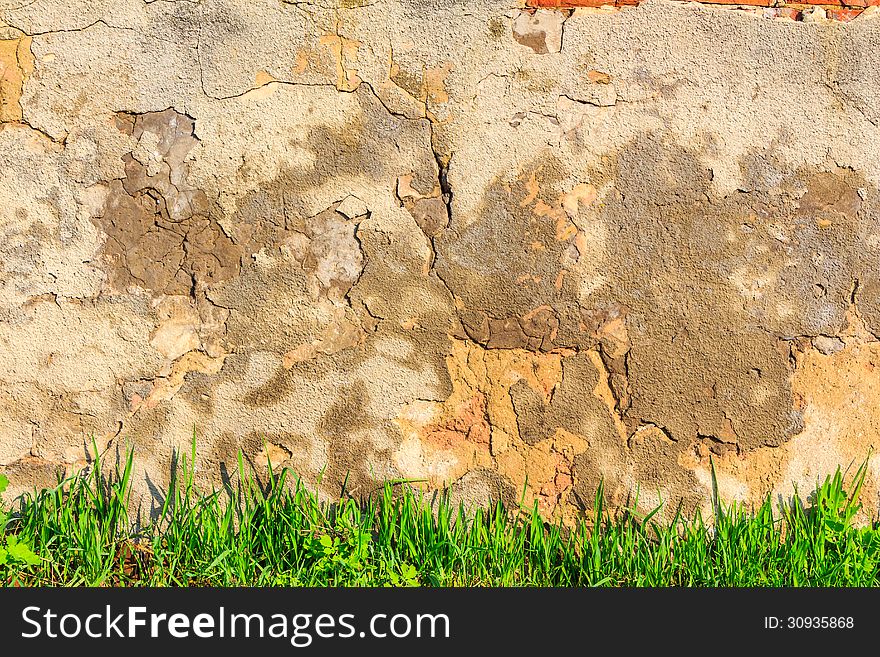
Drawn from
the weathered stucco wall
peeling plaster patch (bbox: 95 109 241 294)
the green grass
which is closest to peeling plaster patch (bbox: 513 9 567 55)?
the weathered stucco wall

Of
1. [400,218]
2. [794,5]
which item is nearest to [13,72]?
[400,218]

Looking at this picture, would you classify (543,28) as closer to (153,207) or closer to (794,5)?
(794,5)

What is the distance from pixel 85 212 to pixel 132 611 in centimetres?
113

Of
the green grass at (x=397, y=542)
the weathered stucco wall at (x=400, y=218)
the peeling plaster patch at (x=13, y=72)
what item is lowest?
the green grass at (x=397, y=542)

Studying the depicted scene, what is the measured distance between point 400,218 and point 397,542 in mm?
950

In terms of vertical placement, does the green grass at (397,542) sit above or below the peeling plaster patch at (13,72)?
below

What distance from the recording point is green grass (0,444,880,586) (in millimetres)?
2285

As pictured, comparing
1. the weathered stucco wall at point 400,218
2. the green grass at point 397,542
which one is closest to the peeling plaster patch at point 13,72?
the weathered stucco wall at point 400,218

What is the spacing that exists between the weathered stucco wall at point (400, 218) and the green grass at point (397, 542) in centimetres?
12

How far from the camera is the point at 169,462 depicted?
237 centimetres

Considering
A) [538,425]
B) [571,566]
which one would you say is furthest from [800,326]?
[571,566]

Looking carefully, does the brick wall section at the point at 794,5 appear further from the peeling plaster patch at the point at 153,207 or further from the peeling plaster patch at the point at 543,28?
the peeling plaster patch at the point at 153,207

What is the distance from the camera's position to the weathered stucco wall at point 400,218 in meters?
2.34

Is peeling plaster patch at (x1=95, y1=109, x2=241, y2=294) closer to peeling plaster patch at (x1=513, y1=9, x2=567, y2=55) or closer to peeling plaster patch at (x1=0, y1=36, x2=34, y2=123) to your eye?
peeling plaster patch at (x1=0, y1=36, x2=34, y2=123)
